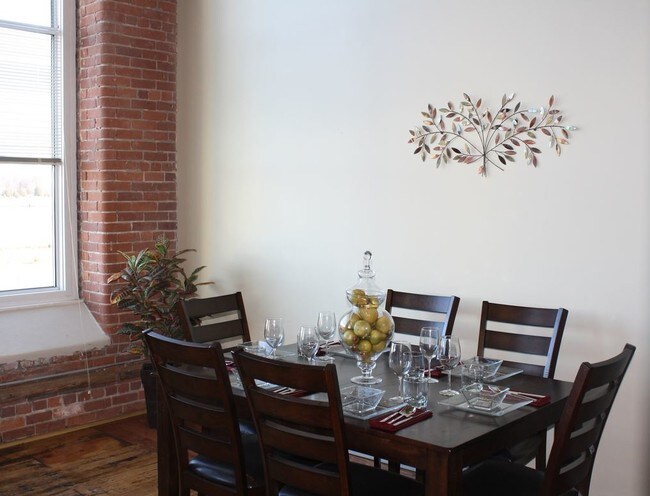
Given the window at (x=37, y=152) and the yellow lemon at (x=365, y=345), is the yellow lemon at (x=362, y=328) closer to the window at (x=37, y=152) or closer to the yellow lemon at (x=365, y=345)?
the yellow lemon at (x=365, y=345)

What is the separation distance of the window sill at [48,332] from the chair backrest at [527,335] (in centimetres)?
274

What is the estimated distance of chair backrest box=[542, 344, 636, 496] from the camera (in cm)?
229

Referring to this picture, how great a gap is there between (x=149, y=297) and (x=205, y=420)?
7.26 ft

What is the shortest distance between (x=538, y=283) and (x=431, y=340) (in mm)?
1060

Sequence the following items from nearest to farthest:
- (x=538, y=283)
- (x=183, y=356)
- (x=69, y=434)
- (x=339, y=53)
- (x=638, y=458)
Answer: (x=183, y=356)
(x=638, y=458)
(x=538, y=283)
(x=339, y=53)
(x=69, y=434)

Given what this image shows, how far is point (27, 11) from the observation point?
16.5 feet

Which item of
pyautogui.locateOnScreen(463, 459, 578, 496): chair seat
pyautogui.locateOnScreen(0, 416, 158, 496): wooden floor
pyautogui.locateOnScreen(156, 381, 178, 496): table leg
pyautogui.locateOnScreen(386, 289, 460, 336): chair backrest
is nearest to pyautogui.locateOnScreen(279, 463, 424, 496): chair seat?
pyautogui.locateOnScreen(463, 459, 578, 496): chair seat

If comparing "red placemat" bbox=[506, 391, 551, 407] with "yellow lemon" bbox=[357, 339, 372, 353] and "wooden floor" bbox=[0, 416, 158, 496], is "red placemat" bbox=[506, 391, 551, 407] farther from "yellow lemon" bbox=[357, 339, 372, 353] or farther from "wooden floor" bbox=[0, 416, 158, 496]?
"wooden floor" bbox=[0, 416, 158, 496]

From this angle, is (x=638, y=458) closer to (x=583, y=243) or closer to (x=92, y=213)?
(x=583, y=243)

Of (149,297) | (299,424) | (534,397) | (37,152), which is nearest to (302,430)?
(299,424)

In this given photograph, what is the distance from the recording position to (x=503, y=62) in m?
3.74

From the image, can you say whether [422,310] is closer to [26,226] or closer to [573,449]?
[573,449]

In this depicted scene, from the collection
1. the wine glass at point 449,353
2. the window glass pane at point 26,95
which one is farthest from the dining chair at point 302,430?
the window glass pane at point 26,95

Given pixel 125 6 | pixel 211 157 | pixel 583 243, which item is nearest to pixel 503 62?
pixel 583 243
